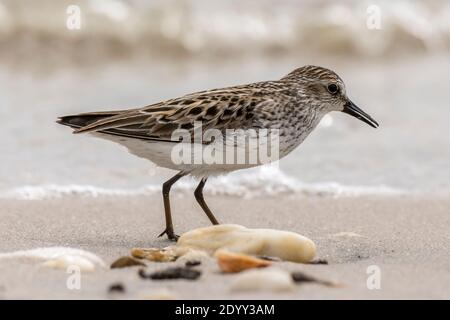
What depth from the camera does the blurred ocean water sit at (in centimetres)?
799

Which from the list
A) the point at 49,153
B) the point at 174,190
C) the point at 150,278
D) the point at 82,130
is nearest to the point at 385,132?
the point at 174,190

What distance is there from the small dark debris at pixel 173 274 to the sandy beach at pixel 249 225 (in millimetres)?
31

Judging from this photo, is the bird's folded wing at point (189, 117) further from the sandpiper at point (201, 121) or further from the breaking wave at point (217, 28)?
the breaking wave at point (217, 28)

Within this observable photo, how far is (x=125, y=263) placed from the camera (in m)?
5.02

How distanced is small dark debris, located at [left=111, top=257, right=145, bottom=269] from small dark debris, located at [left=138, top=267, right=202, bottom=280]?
20cm

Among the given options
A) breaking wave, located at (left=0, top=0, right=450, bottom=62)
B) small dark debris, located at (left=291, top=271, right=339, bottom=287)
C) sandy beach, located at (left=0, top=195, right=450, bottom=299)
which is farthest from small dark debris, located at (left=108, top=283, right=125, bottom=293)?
breaking wave, located at (left=0, top=0, right=450, bottom=62)

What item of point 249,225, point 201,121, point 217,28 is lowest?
point 249,225

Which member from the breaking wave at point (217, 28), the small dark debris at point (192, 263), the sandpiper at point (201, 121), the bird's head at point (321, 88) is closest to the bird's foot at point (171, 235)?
the sandpiper at point (201, 121)

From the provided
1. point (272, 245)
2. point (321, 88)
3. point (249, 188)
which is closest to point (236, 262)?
point (272, 245)

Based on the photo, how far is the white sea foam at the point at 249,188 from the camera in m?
7.40

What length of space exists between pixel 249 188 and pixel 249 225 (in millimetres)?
1000

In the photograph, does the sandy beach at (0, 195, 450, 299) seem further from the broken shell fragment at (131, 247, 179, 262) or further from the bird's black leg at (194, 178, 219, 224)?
the bird's black leg at (194, 178, 219, 224)

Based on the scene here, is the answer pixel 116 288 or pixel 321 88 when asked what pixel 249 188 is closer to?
pixel 321 88
